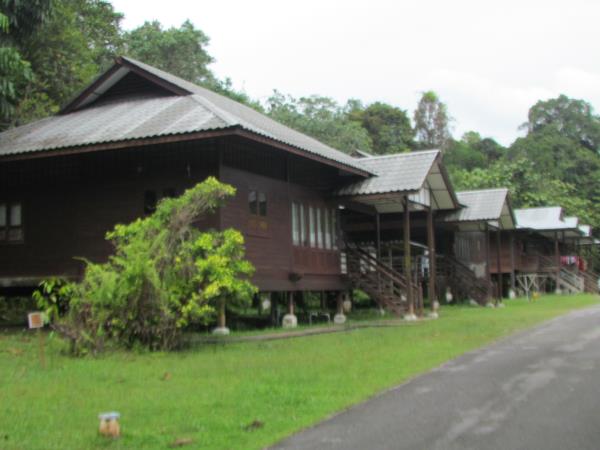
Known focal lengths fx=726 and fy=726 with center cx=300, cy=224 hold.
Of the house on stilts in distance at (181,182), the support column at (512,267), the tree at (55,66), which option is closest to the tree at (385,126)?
the support column at (512,267)

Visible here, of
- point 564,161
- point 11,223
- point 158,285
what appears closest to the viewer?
point 158,285

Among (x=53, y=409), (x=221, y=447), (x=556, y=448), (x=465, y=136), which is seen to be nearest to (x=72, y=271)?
(x=53, y=409)

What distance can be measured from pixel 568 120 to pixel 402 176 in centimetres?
6069

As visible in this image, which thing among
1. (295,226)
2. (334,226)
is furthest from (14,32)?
(334,226)

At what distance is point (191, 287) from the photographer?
42.0 feet

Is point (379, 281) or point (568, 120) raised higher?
point (568, 120)

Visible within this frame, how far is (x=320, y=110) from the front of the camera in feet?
168

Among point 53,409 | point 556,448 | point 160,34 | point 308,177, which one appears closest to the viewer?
point 556,448

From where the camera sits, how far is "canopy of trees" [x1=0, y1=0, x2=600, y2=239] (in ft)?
74.2

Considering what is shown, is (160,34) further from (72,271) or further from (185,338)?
(185,338)

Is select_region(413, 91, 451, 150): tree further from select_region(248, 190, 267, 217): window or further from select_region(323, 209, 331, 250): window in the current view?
select_region(248, 190, 267, 217): window

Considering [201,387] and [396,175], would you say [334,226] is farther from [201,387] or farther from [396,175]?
[201,387]

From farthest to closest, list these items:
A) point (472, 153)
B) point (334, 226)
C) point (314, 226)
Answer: point (472, 153) < point (334, 226) < point (314, 226)

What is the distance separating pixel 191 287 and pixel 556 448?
7844mm
